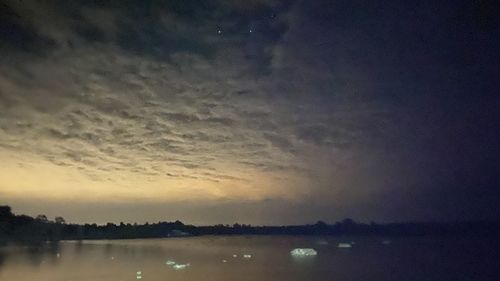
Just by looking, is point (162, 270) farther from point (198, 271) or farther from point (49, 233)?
point (49, 233)

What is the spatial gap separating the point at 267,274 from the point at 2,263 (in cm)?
3114

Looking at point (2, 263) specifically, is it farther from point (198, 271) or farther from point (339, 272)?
point (339, 272)

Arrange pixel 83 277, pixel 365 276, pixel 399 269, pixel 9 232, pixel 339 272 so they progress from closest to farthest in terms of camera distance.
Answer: pixel 83 277
pixel 365 276
pixel 339 272
pixel 399 269
pixel 9 232

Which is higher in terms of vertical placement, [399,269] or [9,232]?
Answer: [9,232]

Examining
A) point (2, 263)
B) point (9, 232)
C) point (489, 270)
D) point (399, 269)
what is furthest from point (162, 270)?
point (9, 232)

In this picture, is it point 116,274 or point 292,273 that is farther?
point 292,273

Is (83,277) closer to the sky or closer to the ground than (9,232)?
closer to the ground

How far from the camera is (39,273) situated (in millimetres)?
46625

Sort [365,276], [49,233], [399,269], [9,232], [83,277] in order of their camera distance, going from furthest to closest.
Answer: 1. [49,233]
2. [9,232]
3. [399,269]
4. [365,276]
5. [83,277]

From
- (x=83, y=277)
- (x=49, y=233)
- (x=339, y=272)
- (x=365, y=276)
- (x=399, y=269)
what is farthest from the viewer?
(x=49, y=233)

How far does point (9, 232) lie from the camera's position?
10481 cm

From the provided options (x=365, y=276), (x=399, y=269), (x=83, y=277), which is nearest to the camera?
(x=83, y=277)

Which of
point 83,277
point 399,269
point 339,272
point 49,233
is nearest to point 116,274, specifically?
point 83,277

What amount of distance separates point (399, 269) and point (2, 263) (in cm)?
4887
